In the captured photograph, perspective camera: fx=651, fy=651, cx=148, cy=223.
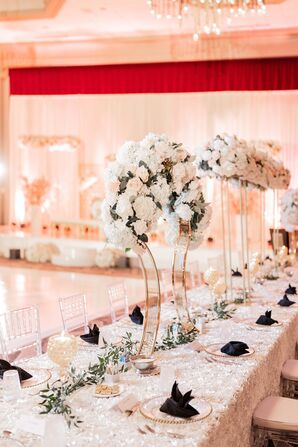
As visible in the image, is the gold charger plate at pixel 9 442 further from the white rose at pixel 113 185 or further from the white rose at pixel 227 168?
the white rose at pixel 227 168

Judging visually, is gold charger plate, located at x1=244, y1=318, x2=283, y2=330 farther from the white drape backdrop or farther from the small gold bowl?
the white drape backdrop

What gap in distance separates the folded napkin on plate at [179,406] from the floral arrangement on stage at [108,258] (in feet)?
30.6

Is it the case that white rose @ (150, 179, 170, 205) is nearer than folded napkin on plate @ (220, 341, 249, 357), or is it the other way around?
white rose @ (150, 179, 170, 205)

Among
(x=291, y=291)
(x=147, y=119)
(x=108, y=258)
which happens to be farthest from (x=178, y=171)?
(x=147, y=119)

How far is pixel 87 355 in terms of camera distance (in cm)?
361

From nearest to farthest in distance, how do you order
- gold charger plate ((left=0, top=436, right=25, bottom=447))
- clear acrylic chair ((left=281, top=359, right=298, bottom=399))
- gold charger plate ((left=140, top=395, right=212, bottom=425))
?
gold charger plate ((left=0, top=436, right=25, bottom=447)) → gold charger plate ((left=140, top=395, right=212, bottom=425)) → clear acrylic chair ((left=281, top=359, right=298, bottom=399))

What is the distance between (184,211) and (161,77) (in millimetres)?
10667

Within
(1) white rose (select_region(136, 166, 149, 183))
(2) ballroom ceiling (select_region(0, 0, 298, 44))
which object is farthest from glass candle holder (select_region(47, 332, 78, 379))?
(2) ballroom ceiling (select_region(0, 0, 298, 44))

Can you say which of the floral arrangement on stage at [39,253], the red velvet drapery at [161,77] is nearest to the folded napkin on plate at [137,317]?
the floral arrangement on stage at [39,253]

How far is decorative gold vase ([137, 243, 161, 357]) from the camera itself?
11.6 ft

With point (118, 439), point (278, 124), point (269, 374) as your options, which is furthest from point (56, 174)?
point (118, 439)

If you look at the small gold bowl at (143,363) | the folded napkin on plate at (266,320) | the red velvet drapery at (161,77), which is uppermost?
the red velvet drapery at (161,77)

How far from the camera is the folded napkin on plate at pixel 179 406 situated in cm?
268

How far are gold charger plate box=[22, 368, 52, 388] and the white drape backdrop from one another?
11031mm
